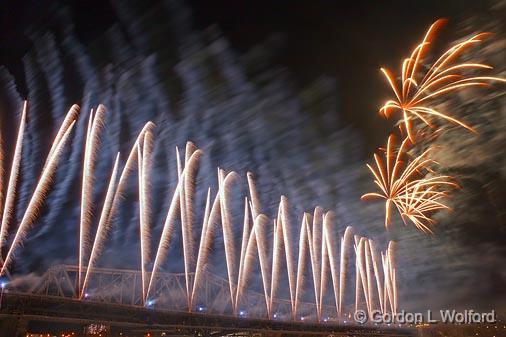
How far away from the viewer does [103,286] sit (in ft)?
267

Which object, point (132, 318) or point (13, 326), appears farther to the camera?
point (132, 318)

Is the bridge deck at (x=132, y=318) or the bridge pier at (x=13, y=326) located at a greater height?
the bridge deck at (x=132, y=318)

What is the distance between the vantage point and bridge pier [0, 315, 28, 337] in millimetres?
43281

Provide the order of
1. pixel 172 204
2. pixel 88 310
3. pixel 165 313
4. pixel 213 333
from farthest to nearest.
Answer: pixel 213 333
pixel 165 313
pixel 88 310
pixel 172 204

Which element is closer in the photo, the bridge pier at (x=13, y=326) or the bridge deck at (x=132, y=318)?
the bridge pier at (x=13, y=326)

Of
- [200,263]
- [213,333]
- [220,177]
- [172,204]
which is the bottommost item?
[213,333]

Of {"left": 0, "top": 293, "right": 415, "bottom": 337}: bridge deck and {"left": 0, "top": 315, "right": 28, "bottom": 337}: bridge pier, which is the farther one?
{"left": 0, "top": 293, "right": 415, "bottom": 337}: bridge deck

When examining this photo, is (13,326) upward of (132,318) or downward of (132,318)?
downward

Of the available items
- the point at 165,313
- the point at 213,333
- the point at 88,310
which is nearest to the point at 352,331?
the point at 213,333

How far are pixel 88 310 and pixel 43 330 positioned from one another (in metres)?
70.5

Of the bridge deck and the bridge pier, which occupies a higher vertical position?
the bridge deck

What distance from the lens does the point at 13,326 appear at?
1778 inches

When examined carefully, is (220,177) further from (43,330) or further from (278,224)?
(43,330)

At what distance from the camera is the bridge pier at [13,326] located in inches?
1704
